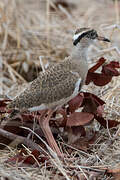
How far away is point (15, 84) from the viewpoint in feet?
16.2

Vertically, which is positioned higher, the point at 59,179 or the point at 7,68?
the point at 7,68

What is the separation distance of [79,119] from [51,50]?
2551 mm

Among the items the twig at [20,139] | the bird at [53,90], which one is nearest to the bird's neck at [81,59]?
the bird at [53,90]

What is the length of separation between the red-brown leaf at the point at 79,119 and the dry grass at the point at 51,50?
0.67ft

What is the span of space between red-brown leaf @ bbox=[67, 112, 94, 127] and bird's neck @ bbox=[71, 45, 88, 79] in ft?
0.98

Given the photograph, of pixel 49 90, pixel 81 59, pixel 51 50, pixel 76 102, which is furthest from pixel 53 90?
pixel 51 50

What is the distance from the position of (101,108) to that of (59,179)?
2.63ft

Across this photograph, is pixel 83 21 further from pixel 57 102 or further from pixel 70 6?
pixel 57 102

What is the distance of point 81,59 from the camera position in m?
3.42

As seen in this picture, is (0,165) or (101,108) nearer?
(0,165)

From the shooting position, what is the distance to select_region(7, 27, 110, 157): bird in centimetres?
321

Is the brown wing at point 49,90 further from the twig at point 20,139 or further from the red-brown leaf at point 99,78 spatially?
the red-brown leaf at point 99,78

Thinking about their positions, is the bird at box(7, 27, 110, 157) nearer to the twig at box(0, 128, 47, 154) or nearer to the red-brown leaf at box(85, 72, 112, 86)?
the twig at box(0, 128, 47, 154)

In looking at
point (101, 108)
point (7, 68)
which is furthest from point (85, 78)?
point (7, 68)
